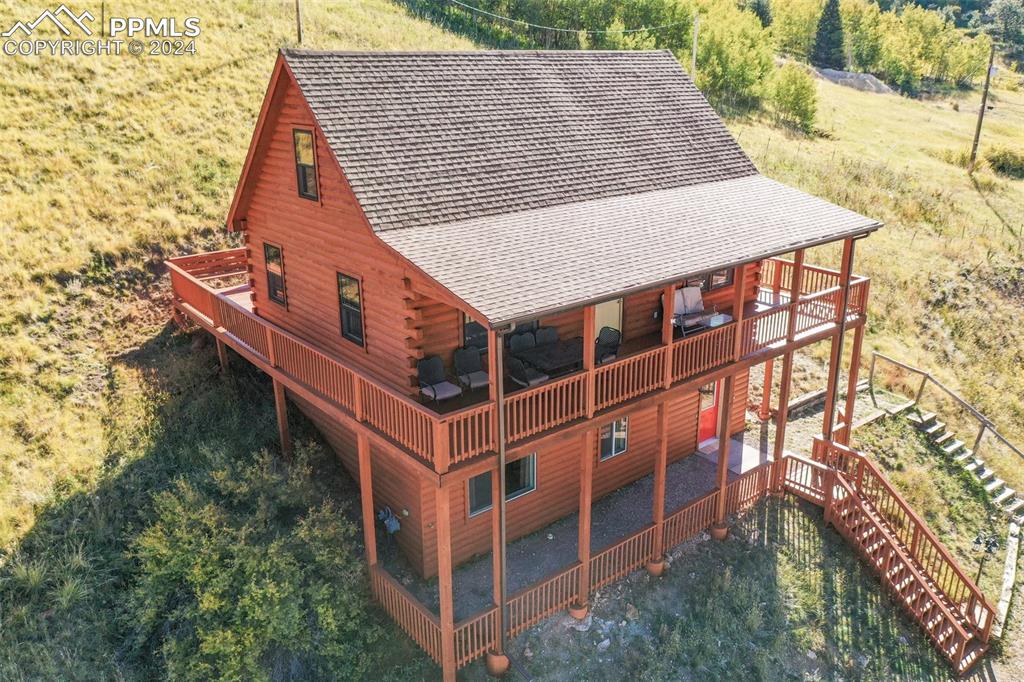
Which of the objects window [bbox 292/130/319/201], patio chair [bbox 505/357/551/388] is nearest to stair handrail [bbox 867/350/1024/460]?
patio chair [bbox 505/357/551/388]

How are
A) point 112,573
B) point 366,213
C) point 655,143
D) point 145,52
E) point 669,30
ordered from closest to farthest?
1. point 366,213
2. point 112,573
3. point 655,143
4. point 145,52
5. point 669,30

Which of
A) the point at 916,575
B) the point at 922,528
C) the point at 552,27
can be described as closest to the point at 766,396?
the point at 922,528

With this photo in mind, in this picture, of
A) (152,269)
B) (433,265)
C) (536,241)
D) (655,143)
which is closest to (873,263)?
(655,143)

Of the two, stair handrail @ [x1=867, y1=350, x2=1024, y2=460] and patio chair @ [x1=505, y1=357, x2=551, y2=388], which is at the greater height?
patio chair @ [x1=505, y1=357, x2=551, y2=388]

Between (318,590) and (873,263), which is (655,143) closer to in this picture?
(318,590)

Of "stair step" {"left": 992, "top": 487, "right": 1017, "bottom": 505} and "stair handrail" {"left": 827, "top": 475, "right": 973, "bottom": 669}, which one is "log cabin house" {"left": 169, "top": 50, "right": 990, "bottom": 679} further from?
"stair step" {"left": 992, "top": 487, "right": 1017, "bottom": 505}
